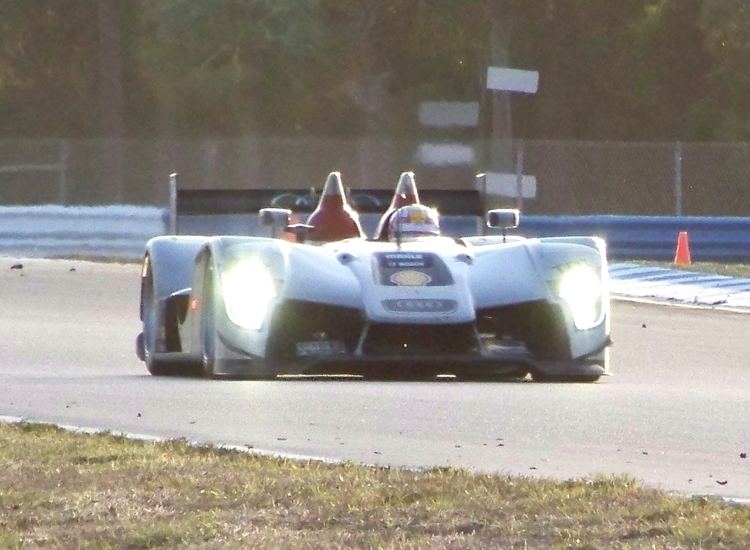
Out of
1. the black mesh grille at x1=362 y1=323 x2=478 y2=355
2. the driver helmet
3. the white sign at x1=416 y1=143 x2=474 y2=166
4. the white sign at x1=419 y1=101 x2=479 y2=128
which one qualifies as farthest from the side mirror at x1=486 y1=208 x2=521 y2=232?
the white sign at x1=419 y1=101 x2=479 y2=128

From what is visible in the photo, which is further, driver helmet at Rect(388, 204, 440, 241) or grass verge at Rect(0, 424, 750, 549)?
driver helmet at Rect(388, 204, 440, 241)

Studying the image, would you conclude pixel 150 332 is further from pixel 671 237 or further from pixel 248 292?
pixel 671 237

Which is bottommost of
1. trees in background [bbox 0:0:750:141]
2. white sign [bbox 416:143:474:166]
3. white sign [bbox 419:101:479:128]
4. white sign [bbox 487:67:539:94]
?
white sign [bbox 416:143:474:166]

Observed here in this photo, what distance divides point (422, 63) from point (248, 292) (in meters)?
32.5

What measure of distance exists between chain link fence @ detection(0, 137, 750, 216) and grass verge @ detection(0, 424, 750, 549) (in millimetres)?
24421

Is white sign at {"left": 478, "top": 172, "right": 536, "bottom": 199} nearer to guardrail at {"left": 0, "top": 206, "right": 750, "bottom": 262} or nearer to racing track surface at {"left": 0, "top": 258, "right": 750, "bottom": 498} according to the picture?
guardrail at {"left": 0, "top": 206, "right": 750, "bottom": 262}

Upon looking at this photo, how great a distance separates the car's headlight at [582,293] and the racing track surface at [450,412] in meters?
0.38

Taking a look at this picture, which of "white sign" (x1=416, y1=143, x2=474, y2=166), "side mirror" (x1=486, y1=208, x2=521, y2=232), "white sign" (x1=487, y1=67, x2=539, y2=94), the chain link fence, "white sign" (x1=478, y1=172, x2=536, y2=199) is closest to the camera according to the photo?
"side mirror" (x1=486, y1=208, x2=521, y2=232)

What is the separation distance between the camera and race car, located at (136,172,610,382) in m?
10.3

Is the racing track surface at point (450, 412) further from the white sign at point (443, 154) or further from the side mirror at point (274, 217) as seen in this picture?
the white sign at point (443, 154)

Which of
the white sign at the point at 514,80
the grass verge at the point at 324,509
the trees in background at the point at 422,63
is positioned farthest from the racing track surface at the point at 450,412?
the trees in background at the point at 422,63

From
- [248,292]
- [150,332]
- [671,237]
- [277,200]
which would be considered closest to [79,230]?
[671,237]

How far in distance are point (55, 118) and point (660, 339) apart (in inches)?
1384

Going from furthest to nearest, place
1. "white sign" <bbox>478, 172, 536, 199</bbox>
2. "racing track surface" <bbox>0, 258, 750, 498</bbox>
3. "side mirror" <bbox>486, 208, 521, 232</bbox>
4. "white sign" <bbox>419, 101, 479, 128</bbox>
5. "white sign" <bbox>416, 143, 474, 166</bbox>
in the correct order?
"white sign" <bbox>419, 101, 479, 128</bbox>, "white sign" <bbox>416, 143, 474, 166</bbox>, "white sign" <bbox>478, 172, 536, 199</bbox>, "side mirror" <bbox>486, 208, 521, 232</bbox>, "racing track surface" <bbox>0, 258, 750, 498</bbox>
